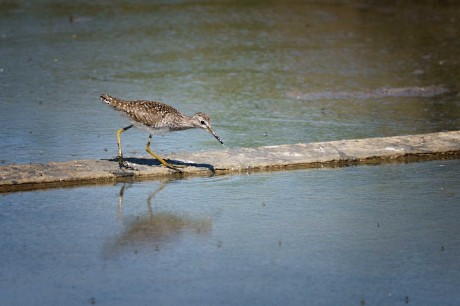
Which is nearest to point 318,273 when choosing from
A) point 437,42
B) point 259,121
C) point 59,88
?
point 259,121

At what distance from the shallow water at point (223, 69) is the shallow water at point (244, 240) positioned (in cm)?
170

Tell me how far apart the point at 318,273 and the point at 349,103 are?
6585 mm

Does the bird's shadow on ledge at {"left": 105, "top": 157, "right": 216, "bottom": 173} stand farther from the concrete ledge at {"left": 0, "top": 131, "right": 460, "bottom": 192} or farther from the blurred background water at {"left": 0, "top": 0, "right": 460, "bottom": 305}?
the blurred background water at {"left": 0, "top": 0, "right": 460, "bottom": 305}

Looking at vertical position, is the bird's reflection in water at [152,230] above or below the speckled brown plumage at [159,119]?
below

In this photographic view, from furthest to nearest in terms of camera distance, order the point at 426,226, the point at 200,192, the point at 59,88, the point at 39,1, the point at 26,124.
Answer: the point at 39,1 → the point at 59,88 → the point at 26,124 → the point at 200,192 → the point at 426,226

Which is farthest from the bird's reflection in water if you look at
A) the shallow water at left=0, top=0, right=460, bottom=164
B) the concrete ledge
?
the shallow water at left=0, top=0, right=460, bottom=164

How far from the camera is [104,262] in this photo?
7.46 metres

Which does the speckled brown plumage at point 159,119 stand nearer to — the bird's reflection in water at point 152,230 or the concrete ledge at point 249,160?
the concrete ledge at point 249,160

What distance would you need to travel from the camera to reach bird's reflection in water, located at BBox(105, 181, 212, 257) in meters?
7.84

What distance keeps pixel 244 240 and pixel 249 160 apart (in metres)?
2.47

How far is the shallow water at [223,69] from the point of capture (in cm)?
1202

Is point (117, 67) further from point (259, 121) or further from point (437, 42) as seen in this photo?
point (437, 42)

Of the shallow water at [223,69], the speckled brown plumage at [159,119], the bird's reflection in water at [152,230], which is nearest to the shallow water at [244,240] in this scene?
the bird's reflection in water at [152,230]

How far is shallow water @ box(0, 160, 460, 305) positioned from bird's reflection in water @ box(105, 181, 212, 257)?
1cm
